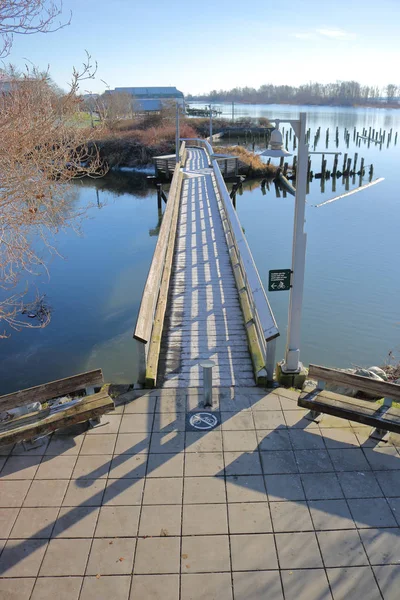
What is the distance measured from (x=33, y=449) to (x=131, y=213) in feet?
77.2

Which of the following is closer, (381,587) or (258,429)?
(381,587)

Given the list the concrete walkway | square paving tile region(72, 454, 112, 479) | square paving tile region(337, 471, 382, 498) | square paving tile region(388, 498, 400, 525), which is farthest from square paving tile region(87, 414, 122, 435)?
square paving tile region(388, 498, 400, 525)

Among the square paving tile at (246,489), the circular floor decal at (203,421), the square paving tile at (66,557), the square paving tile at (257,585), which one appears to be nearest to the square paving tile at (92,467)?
the square paving tile at (66,557)

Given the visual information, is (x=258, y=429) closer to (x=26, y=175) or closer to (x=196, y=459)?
(x=196, y=459)

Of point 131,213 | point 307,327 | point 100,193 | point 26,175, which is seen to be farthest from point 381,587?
point 100,193

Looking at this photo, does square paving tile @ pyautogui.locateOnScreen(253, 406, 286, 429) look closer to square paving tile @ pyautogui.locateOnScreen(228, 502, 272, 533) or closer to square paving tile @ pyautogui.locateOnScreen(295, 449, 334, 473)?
square paving tile @ pyautogui.locateOnScreen(295, 449, 334, 473)

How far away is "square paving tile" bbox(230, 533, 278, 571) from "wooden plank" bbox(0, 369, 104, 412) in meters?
2.59

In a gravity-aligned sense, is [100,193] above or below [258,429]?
below

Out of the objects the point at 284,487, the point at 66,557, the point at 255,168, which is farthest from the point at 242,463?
the point at 255,168

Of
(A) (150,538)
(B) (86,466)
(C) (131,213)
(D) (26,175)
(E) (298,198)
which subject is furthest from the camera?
(C) (131,213)

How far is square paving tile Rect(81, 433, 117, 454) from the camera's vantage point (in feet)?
16.9

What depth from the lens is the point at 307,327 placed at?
13.0 meters

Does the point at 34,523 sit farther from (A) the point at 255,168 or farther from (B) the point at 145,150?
(B) the point at 145,150

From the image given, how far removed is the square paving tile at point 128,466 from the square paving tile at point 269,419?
138 cm
